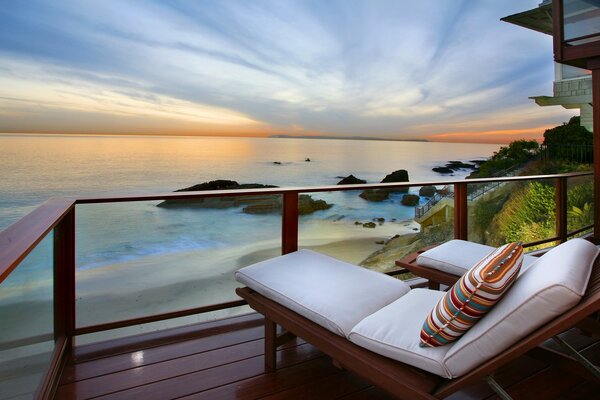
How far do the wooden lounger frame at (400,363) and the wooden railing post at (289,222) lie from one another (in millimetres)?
1078

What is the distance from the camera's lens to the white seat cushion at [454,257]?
2635 mm

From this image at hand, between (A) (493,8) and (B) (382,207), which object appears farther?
(A) (493,8)

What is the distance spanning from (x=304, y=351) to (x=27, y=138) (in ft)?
41.8

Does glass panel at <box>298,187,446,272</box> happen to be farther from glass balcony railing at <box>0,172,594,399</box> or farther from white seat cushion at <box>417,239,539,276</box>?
white seat cushion at <box>417,239,539,276</box>

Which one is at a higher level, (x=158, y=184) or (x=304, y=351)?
(x=158, y=184)

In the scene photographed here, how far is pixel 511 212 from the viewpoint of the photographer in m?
4.86

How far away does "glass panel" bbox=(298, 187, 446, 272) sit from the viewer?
3.79 meters

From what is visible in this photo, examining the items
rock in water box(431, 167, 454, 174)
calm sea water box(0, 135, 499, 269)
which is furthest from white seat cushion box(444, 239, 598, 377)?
rock in water box(431, 167, 454, 174)

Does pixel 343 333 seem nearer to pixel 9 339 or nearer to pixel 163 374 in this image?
pixel 163 374

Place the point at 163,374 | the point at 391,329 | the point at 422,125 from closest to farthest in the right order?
the point at 391,329 < the point at 163,374 < the point at 422,125

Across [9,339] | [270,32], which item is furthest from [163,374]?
[270,32]

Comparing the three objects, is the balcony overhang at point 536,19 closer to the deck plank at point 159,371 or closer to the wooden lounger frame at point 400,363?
the wooden lounger frame at point 400,363

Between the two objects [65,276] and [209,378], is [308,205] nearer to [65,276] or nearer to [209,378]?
[209,378]

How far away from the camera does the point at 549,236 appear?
16.8ft
